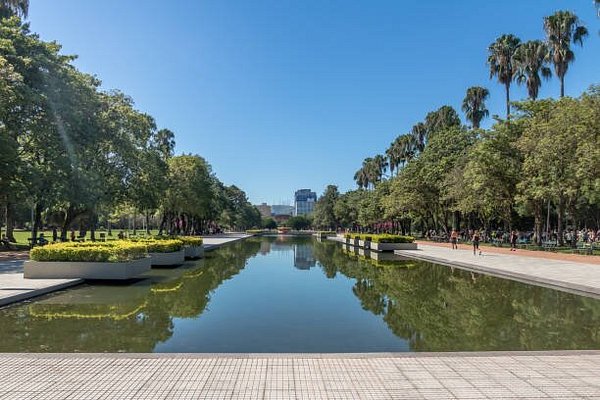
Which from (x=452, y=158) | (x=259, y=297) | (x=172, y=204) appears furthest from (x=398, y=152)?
(x=259, y=297)

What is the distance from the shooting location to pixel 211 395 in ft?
18.1

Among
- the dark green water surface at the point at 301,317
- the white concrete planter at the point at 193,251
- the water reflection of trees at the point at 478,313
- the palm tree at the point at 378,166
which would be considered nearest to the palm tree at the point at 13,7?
the white concrete planter at the point at 193,251

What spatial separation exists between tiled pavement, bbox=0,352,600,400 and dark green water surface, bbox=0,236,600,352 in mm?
1113

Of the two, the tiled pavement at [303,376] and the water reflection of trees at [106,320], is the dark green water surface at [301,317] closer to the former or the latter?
the water reflection of trees at [106,320]

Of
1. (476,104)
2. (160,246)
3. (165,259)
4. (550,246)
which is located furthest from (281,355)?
(476,104)

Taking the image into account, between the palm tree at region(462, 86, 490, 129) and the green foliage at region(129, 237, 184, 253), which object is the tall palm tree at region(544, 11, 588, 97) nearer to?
the palm tree at region(462, 86, 490, 129)

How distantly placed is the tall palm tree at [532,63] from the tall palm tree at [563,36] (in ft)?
6.75

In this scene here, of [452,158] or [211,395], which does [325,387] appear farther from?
[452,158]

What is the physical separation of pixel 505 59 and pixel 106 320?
1702 inches

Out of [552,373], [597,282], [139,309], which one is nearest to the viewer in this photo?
[552,373]

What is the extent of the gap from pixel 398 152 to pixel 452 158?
26.7 metres

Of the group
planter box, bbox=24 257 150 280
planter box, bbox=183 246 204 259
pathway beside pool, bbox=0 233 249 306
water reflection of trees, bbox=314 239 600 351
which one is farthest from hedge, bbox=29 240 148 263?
planter box, bbox=183 246 204 259

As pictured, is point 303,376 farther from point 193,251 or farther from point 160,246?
point 193,251

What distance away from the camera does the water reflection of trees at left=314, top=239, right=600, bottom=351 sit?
29.3 feet
